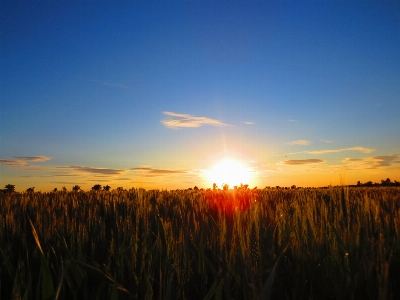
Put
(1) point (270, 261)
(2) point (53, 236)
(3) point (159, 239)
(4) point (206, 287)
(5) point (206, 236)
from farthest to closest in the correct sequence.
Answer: (2) point (53, 236), (5) point (206, 236), (3) point (159, 239), (1) point (270, 261), (4) point (206, 287)

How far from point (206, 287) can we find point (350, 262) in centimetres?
69

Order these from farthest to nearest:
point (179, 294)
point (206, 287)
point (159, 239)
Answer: point (159, 239) → point (206, 287) → point (179, 294)

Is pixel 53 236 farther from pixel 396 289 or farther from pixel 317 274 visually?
pixel 396 289

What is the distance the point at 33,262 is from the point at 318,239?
161 cm

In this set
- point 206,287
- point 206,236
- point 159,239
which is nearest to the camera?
point 206,287

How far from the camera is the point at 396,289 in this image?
5.71ft

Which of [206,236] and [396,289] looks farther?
[206,236]

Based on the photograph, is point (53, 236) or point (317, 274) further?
point (53, 236)

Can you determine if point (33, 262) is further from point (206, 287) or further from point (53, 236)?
point (206, 287)

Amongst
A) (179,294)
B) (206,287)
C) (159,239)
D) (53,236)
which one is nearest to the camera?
(179,294)

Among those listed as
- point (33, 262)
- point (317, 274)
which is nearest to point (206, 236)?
point (317, 274)

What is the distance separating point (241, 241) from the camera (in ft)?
6.17

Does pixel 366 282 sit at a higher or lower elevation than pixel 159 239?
lower

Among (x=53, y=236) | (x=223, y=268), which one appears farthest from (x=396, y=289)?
(x=53, y=236)
